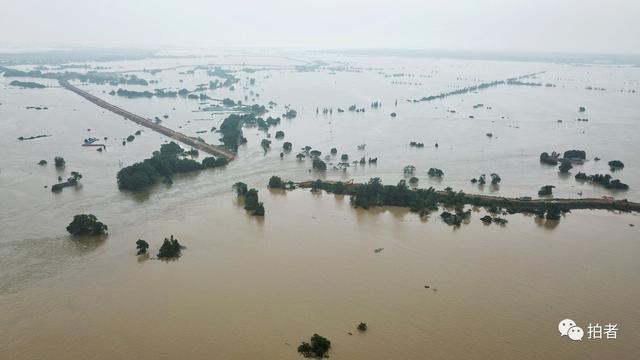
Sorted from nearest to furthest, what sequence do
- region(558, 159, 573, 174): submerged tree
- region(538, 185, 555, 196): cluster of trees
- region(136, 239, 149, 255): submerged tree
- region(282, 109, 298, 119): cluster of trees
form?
region(136, 239, 149, 255): submerged tree → region(538, 185, 555, 196): cluster of trees → region(558, 159, 573, 174): submerged tree → region(282, 109, 298, 119): cluster of trees

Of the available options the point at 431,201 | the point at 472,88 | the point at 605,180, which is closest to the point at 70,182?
the point at 431,201

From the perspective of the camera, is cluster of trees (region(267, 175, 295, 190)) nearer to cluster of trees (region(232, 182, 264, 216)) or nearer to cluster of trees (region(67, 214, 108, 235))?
cluster of trees (region(232, 182, 264, 216))

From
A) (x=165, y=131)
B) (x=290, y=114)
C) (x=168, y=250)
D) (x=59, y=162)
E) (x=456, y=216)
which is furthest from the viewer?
(x=290, y=114)

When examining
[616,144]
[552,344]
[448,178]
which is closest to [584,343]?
[552,344]

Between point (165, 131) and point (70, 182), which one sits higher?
point (165, 131)

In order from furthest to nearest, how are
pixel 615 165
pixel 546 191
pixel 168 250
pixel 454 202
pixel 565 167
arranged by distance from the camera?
pixel 615 165 < pixel 565 167 < pixel 546 191 < pixel 454 202 < pixel 168 250

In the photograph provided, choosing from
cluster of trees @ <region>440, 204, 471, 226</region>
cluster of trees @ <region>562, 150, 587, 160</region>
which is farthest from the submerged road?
cluster of trees @ <region>562, 150, 587, 160</region>

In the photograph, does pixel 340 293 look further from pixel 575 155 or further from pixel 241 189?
pixel 575 155
